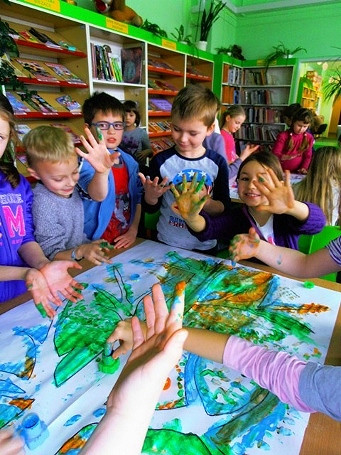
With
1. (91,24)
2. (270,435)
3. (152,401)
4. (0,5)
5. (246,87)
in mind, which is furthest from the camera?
(246,87)

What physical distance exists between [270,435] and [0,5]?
3170mm

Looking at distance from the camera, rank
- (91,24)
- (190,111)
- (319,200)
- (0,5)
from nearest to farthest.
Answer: (190,111) < (319,200) < (0,5) < (91,24)

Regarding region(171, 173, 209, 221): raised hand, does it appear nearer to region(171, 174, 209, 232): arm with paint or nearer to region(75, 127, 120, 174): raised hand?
region(171, 174, 209, 232): arm with paint

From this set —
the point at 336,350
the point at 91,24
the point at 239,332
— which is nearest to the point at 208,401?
the point at 239,332

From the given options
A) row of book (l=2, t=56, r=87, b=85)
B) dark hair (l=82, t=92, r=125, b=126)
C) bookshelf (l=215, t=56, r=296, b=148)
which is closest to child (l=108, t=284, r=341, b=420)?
dark hair (l=82, t=92, r=125, b=126)

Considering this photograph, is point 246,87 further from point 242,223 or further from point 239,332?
point 239,332

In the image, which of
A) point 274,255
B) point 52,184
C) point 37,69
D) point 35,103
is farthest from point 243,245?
point 37,69

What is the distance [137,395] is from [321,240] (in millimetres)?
1241

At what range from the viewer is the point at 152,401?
44cm

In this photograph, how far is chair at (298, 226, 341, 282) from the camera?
54.2 inches

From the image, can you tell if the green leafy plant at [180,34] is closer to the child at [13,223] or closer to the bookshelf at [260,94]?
the bookshelf at [260,94]

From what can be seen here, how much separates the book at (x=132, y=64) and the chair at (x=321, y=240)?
309cm

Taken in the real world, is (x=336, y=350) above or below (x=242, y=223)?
below

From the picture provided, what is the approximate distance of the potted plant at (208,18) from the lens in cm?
507
